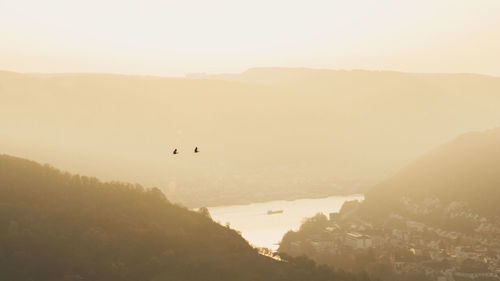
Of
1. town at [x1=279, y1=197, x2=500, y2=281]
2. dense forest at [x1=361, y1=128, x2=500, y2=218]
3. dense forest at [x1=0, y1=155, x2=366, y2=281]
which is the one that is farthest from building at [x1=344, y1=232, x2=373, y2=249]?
dense forest at [x1=361, y1=128, x2=500, y2=218]

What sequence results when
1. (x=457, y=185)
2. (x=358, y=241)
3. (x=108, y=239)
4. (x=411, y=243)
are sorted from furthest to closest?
(x=457, y=185)
(x=358, y=241)
(x=411, y=243)
(x=108, y=239)

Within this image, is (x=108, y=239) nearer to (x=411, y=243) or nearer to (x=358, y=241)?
(x=358, y=241)

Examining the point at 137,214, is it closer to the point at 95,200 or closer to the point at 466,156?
the point at 95,200

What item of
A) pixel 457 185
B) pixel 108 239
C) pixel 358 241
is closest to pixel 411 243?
pixel 358 241

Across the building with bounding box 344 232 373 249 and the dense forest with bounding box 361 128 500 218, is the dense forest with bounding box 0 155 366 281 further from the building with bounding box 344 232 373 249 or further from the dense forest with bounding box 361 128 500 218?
the dense forest with bounding box 361 128 500 218

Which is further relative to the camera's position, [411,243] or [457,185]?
[457,185]

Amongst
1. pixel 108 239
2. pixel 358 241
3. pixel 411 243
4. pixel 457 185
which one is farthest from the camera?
pixel 457 185
